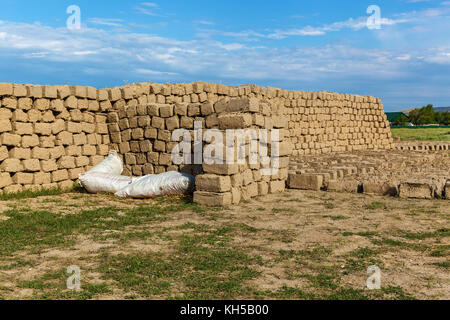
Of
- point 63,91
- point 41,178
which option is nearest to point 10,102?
point 63,91

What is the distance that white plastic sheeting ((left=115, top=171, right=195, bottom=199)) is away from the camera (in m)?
9.41

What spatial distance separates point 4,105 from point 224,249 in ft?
22.7

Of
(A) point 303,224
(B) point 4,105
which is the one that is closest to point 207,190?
(A) point 303,224

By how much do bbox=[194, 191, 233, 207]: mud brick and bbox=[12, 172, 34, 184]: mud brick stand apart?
4.11m

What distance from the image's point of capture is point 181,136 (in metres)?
10.9

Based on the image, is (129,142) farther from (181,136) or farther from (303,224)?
(303,224)

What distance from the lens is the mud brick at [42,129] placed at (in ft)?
33.8

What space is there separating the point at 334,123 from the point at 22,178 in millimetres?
15612

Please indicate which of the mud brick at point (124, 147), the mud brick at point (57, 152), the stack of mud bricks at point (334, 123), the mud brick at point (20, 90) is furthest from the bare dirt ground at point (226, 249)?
the stack of mud bricks at point (334, 123)

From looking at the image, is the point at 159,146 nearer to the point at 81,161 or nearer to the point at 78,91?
the point at 81,161

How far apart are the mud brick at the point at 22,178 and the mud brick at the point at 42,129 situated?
3.39 ft

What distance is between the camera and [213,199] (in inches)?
338

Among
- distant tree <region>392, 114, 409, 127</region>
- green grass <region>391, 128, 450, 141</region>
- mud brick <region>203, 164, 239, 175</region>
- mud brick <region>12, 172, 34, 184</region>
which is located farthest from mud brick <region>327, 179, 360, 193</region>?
distant tree <region>392, 114, 409, 127</region>
